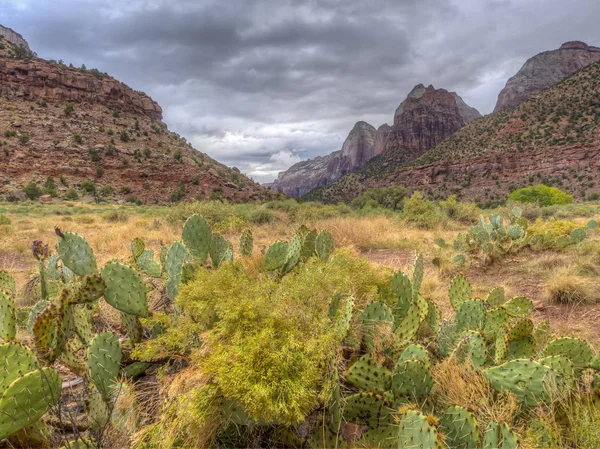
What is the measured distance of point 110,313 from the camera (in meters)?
3.56

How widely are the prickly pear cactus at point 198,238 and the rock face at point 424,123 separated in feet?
282

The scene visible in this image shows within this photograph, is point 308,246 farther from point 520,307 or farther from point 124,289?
point 520,307

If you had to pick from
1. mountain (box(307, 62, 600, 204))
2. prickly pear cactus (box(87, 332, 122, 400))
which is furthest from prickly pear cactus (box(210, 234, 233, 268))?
mountain (box(307, 62, 600, 204))

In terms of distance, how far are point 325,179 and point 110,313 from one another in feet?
549

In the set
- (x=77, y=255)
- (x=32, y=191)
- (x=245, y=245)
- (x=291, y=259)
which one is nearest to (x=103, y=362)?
(x=77, y=255)

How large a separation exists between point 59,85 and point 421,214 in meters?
44.9

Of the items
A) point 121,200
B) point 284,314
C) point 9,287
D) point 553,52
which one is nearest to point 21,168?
point 121,200

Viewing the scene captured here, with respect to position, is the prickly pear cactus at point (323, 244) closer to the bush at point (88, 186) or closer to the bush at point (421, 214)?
the bush at point (421, 214)

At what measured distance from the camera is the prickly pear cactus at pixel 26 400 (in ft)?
4.90

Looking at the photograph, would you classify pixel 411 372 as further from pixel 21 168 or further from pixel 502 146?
pixel 502 146

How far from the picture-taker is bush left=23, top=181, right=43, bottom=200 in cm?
2733

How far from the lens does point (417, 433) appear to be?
52.0 inches

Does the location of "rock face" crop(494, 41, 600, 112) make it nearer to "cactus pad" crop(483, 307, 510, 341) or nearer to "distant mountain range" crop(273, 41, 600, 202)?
"distant mountain range" crop(273, 41, 600, 202)

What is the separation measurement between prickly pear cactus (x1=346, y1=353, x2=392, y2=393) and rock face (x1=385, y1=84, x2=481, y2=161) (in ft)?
284
